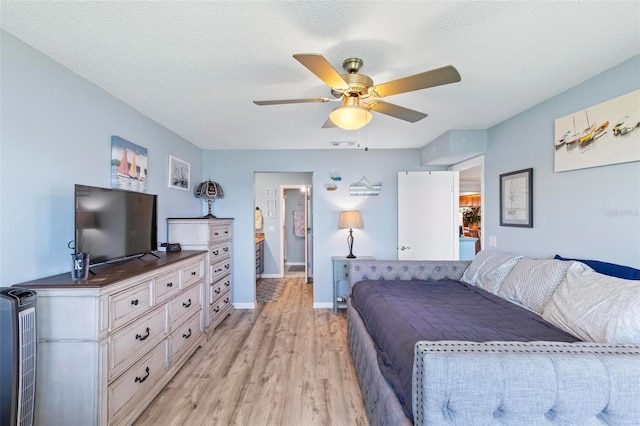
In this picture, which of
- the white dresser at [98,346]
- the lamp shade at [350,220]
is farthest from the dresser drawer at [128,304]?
the lamp shade at [350,220]

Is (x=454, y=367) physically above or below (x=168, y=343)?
above

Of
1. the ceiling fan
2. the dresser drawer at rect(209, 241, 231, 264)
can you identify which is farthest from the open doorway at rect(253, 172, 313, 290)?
the ceiling fan

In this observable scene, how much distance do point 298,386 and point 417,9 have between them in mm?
2674

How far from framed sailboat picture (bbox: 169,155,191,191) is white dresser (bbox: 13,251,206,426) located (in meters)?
1.50

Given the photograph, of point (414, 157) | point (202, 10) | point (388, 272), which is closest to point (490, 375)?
point (202, 10)

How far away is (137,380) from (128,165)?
177 centimetres

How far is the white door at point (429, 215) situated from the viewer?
4102 mm

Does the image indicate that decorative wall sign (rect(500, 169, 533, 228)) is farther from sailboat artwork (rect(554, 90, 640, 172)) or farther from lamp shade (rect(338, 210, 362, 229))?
lamp shade (rect(338, 210, 362, 229))

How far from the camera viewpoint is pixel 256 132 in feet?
11.3

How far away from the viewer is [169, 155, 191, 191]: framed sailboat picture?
133 inches

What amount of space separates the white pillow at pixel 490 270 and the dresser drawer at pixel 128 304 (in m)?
2.81

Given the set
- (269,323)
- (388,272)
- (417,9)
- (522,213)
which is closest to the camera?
(417,9)

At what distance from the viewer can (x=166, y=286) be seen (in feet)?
7.69

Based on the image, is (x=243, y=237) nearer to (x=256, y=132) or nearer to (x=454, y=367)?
(x=256, y=132)
